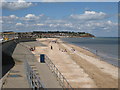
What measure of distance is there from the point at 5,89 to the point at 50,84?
139 inches

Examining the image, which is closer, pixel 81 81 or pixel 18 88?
pixel 18 88

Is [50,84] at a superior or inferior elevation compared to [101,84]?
superior

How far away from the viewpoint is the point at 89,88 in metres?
15.4

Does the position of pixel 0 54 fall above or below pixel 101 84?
above

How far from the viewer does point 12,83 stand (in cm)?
1462

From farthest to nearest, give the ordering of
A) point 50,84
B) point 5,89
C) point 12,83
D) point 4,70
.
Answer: point 4,70 < point 12,83 < point 5,89 < point 50,84

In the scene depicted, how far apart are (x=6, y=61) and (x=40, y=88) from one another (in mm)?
16720

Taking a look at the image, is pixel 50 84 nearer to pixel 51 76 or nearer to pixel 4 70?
pixel 51 76

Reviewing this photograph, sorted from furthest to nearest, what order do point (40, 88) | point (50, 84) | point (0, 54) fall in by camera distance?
1. point (0, 54)
2. point (50, 84)
3. point (40, 88)

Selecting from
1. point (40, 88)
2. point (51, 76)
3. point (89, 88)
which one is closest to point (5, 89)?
point (51, 76)

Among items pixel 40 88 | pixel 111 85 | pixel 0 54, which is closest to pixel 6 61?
pixel 0 54

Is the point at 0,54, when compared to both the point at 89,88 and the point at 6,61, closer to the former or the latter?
the point at 6,61

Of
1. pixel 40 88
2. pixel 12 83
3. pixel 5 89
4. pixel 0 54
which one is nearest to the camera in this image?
pixel 40 88

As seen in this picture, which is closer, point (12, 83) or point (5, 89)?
point (5, 89)
